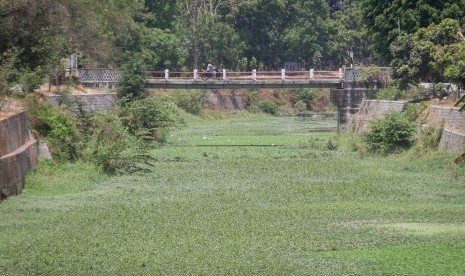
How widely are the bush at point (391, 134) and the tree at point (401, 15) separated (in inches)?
418

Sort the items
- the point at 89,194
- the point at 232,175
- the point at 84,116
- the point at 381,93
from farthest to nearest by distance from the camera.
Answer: the point at 381,93 → the point at 84,116 → the point at 232,175 → the point at 89,194

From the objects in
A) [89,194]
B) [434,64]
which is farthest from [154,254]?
[434,64]

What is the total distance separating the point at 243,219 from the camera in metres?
27.8

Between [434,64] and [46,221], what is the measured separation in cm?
2899

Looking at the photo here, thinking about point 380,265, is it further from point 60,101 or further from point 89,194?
point 60,101

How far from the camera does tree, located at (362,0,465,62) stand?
58.2 meters

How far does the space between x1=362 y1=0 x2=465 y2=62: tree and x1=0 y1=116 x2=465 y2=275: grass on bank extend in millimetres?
14106

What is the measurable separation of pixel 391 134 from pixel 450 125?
14.9ft

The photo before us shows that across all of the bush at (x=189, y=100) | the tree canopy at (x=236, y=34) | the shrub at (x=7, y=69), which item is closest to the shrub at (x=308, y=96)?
the tree canopy at (x=236, y=34)

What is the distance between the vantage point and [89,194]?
3331 centimetres

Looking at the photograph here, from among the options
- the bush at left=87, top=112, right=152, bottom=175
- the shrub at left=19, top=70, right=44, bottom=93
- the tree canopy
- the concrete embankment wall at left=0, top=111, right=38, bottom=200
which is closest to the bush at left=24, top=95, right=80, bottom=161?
the shrub at left=19, top=70, right=44, bottom=93

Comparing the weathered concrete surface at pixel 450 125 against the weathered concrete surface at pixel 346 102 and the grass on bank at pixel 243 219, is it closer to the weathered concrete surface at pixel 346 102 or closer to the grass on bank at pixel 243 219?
the grass on bank at pixel 243 219

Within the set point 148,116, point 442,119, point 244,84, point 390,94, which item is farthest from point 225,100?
point 442,119

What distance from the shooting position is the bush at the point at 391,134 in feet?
157
